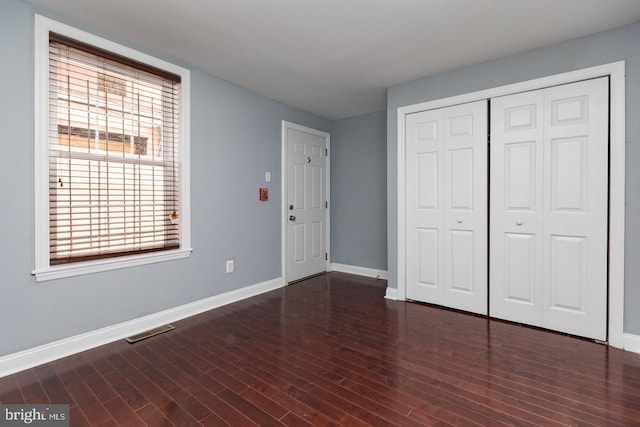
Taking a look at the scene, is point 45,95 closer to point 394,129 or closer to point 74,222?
point 74,222

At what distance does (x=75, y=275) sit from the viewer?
7.79 feet

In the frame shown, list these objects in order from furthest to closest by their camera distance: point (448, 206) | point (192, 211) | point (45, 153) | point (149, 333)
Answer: point (448, 206), point (192, 211), point (149, 333), point (45, 153)

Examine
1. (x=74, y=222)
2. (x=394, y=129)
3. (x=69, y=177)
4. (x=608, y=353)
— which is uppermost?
(x=394, y=129)

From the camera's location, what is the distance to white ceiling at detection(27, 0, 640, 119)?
2.19 metres

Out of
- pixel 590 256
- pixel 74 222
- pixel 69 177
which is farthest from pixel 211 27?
pixel 590 256

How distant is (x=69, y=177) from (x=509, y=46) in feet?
12.4

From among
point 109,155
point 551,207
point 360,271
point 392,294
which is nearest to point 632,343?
point 551,207

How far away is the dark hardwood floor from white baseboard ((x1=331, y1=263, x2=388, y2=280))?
1.66m

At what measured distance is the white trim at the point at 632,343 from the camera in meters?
2.39

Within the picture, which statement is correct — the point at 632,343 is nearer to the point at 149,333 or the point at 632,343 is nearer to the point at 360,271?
the point at 360,271

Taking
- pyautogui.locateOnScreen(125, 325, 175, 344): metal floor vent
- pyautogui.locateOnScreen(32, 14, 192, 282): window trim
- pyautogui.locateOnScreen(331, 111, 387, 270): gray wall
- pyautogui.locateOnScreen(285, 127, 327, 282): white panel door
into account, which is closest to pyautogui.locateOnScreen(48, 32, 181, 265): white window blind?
pyautogui.locateOnScreen(32, 14, 192, 282): window trim

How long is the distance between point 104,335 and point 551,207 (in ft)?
13.0

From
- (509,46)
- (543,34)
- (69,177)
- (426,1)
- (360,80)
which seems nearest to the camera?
(426,1)

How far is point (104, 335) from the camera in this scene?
8.26 ft
